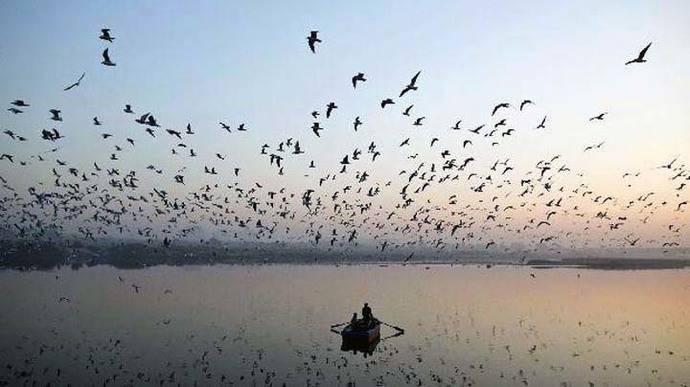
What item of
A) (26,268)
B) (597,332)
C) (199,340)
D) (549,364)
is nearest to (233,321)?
(199,340)

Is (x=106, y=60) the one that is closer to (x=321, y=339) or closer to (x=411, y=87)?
(x=411, y=87)

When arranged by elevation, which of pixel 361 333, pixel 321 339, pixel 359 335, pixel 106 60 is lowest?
pixel 321 339

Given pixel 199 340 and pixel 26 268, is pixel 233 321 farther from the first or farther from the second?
pixel 26 268

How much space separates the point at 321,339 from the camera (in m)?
40.7

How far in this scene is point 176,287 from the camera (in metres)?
81.4

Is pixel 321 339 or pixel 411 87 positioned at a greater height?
pixel 411 87

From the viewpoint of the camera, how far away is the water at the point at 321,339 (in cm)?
2992

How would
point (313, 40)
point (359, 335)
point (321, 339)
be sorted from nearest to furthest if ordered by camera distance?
point (313, 40) < point (359, 335) < point (321, 339)

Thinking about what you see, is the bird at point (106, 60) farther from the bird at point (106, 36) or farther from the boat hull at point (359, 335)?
the boat hull at point (359, 335)

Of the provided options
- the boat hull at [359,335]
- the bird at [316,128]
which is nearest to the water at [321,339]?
the boat hull at [359,335]

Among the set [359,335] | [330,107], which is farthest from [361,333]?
[330,107]

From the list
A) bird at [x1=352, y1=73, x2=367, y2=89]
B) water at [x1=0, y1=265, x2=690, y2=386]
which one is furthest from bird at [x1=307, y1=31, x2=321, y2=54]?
water at [x1=0, y1=265, x2=690, y2=386]

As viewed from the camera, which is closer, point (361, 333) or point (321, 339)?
point (361, 333)

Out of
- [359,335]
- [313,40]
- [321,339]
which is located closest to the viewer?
[313,40]
